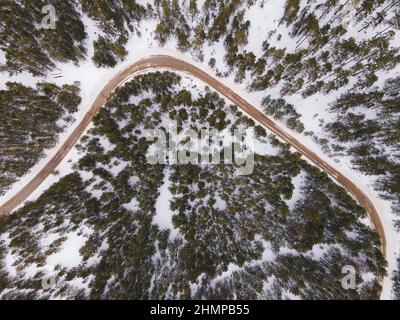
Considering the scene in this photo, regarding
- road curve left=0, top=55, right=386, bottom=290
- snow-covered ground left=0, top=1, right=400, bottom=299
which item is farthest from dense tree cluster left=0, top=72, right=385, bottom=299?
snow-covered ground left=0, top=1, right=400, bottom=299

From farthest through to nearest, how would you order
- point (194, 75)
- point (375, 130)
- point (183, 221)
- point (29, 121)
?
Answer: point (194, 75)
point (183, 221)
point (29, 121)
point (375, 130)

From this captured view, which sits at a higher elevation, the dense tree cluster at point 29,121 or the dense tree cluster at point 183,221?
the dense tree cluster at point 29,121

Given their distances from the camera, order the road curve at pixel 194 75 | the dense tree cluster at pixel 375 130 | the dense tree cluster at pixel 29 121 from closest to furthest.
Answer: the dense tree cluster at pixel 375 130, the dense tree cluster at pixel 29 121, the road curve at pixel 194 75

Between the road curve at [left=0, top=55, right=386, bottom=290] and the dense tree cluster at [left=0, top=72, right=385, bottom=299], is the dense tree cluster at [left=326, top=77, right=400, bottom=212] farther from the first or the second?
the dense tree cluster at [left=0, top=72, right=385, bottom=299]

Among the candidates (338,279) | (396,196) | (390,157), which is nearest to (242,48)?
(390,157)

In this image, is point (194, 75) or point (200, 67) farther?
point (200, 67)

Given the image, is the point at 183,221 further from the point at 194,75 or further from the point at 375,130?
the point at 375,130

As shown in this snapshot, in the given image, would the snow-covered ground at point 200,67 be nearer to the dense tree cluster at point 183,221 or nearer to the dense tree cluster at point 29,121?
the dense tree cluster at point 29,121

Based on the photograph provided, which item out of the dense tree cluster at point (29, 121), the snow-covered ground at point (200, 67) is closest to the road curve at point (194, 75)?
the snow-covered ground at point (200, 67)

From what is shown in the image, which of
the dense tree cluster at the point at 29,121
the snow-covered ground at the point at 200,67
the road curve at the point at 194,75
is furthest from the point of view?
the road curve at the point at 194,75

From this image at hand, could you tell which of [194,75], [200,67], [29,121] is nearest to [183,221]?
[194,75]
